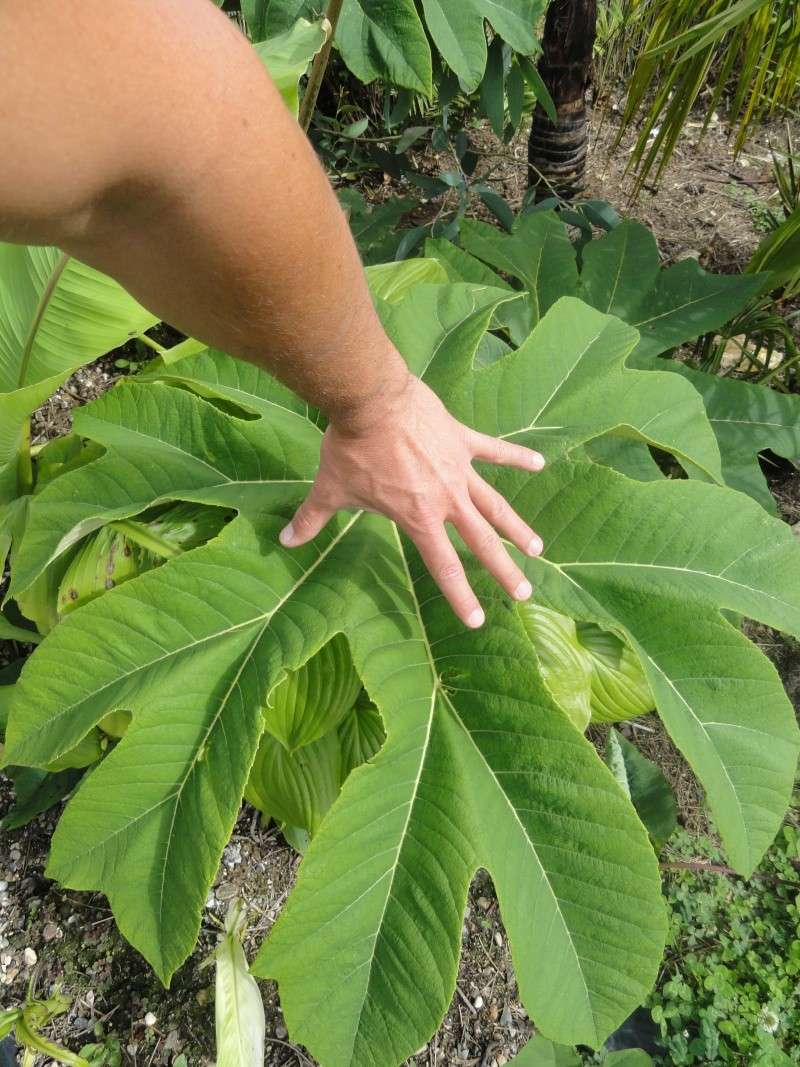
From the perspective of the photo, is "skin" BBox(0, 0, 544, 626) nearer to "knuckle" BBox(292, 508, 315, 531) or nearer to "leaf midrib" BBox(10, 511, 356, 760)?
"knuckle" BBox(292, 508, 315, 531)

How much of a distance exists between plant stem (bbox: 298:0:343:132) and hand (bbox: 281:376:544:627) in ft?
2.53

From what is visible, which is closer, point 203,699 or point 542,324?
point 203,699

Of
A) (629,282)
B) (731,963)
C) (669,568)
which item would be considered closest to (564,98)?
(629,282)

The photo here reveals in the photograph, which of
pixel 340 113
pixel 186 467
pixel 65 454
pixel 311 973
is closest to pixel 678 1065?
pixel 311 973

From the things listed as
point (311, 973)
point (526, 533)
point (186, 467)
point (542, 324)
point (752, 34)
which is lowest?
point (311, 973)

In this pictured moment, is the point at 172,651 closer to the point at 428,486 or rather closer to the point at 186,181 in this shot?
the point at 428,486

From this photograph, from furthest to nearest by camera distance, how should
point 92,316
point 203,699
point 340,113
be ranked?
1. point 340,113
2. point 92,316
3. point 203,699

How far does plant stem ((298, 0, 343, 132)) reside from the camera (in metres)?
1.34

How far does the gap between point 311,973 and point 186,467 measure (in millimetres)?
715

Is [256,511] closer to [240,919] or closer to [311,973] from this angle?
[311,973]

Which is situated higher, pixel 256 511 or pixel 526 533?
pixel 526 533

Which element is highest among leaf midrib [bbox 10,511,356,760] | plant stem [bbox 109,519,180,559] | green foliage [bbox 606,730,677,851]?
leaf midrib [bbox 10,511,356,760]

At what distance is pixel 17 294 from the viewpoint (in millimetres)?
1455

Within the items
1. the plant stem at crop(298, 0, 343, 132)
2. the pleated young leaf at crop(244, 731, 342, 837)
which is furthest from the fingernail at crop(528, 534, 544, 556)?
the plant stem at crop(298, 0, 343, 132)
